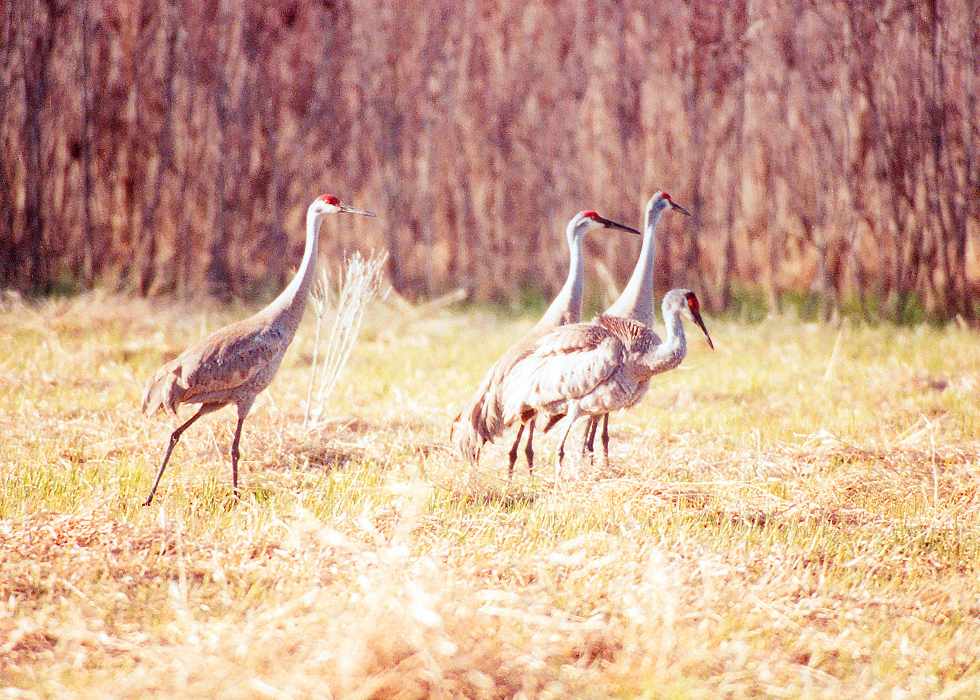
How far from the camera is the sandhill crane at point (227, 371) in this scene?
421cm

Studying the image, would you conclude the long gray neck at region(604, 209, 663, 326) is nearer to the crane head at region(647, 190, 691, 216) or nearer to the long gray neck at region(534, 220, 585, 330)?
the long gray neck at region(534, 220, 585, 330)

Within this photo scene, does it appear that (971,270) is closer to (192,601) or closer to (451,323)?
(451,323)

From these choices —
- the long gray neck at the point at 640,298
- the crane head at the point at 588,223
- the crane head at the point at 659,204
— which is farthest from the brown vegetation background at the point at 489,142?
the long gray neck at the point at 640,298

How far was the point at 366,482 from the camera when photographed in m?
4.36

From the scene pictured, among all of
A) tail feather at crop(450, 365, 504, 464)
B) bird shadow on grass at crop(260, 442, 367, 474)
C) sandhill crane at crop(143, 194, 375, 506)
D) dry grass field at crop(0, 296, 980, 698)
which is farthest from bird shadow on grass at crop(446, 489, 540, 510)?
sandhill crane at crop(143, 194, 375, 506)

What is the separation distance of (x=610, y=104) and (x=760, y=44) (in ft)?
3.59

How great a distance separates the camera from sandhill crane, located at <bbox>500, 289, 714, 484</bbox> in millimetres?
4465

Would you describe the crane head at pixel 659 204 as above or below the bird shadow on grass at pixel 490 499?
above

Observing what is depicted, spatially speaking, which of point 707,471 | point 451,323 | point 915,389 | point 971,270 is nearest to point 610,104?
point 451,323

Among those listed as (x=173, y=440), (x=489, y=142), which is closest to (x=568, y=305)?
(x=173, y=440)

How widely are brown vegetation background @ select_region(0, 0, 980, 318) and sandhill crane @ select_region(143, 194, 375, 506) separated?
5.06 metres

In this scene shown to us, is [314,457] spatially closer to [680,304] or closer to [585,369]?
[585,369]

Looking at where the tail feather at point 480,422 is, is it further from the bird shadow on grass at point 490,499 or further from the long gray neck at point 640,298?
the long gray neck at point 640,298

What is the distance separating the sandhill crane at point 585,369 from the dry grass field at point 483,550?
279mm
